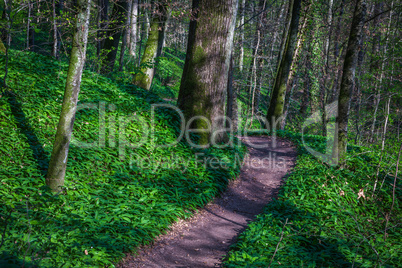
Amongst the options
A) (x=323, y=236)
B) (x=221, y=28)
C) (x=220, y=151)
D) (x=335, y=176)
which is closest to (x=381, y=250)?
(x=323, y=236)

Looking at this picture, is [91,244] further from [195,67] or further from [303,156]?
[303,156]

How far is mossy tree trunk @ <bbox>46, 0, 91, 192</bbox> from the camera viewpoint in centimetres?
406

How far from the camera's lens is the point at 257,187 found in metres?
7.19

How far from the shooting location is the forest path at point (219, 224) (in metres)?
4.14

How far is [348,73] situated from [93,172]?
19.7 feet

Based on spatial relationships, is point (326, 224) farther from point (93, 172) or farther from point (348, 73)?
point (93, 172)

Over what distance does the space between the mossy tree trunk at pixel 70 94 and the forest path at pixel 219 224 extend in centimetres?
174

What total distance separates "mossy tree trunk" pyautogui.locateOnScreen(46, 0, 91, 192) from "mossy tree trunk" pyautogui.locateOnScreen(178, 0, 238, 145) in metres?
3.67

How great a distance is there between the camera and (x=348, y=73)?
22.0 ft

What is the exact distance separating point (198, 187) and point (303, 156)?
4426 millimetres

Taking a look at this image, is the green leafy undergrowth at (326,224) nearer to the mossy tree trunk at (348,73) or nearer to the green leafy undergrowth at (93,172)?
the mossy tree trunk at (348,73)

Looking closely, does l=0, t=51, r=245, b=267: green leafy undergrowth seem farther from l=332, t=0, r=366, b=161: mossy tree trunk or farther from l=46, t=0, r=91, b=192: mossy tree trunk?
l=332, t=0, r=366, b=161: mossy tree trunk

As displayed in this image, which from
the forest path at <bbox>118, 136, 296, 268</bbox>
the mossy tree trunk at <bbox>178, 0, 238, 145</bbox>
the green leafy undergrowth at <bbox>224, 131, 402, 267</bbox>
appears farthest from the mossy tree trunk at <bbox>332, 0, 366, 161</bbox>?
the mossy tree trunk at <bbox>178, 0, 238, 145</bbox>

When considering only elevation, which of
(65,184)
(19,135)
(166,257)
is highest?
(19,135)
